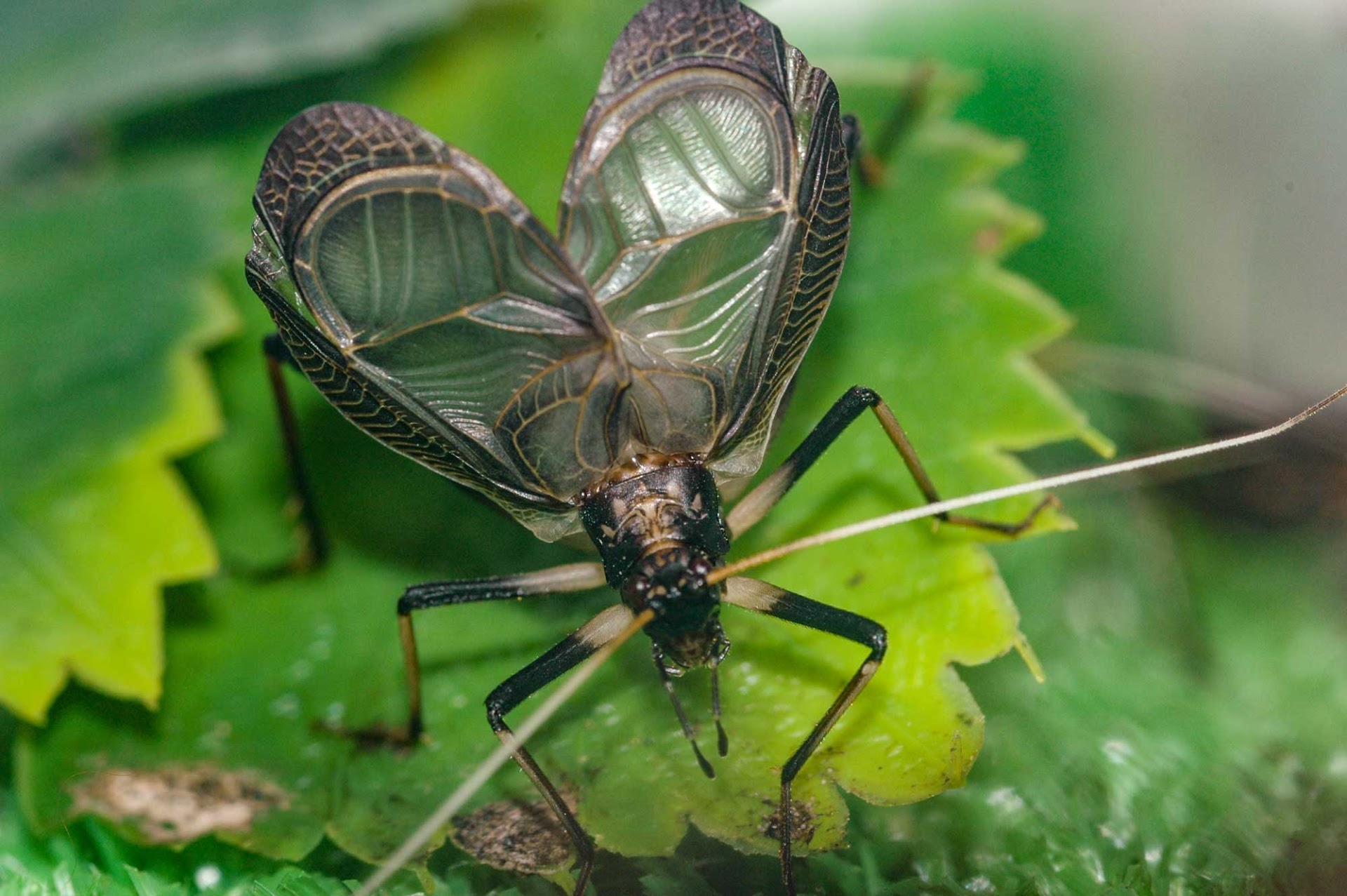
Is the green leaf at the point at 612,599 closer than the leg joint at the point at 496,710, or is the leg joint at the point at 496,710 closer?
the green leaf at the point at 612,599

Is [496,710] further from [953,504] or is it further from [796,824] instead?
[953,504]

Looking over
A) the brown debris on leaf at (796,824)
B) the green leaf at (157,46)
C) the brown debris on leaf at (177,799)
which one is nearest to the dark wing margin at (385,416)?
the brown debris on leaf at (177,799)

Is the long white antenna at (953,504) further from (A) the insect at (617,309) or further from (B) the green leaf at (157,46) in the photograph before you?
(B) the green leaf at (157,46)

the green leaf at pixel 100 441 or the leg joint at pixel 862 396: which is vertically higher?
the leg joint at pixel 862 396


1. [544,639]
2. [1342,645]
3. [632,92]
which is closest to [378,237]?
[632,92]

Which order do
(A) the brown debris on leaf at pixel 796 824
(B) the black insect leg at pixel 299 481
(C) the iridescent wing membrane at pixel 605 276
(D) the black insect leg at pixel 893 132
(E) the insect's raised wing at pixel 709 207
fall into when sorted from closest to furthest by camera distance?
(A) the brown debris on leaf at pixel 796 824, (C) the iridescent wing membrane at pixel 605 276, (E) the insect's raised wing at pixel 709 207, (B) the black insect leg at pixel 299 481, (D) the black insect leg at pixel 893 132

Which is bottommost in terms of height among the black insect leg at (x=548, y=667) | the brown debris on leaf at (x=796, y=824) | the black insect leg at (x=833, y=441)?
the black insect leg at (x=548, y=667)

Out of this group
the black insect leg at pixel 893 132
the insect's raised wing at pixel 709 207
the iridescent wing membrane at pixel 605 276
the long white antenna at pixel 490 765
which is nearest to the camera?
the long white antenna at pixel 490 765

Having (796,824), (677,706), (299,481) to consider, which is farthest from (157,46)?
(796,824)
